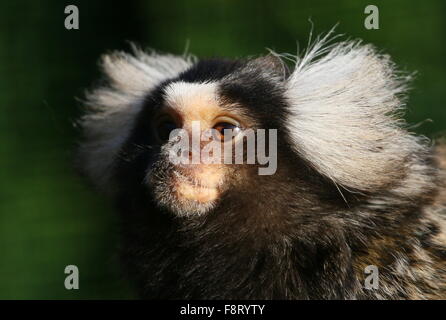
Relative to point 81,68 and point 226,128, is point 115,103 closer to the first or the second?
point 226,128

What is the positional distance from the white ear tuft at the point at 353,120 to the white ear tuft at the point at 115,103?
55 centimetres

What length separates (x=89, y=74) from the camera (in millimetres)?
5027

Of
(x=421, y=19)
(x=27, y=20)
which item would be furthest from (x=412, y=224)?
(x=27, y=20)

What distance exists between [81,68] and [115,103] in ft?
6.81

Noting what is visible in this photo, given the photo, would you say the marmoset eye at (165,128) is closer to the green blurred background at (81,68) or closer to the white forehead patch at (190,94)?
the white forehead patch at (190,94)

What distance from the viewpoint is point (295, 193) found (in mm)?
2422

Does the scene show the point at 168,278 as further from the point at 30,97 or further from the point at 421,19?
the point at 30,97

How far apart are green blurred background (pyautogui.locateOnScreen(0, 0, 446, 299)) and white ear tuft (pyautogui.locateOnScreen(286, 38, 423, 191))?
137 centimetres

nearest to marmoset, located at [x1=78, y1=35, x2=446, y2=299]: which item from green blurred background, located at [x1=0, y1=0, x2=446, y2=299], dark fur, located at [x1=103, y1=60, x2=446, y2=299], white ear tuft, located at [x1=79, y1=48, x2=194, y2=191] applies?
dark fur, located at [x1=103, y1=60, x2=446, y2=299]

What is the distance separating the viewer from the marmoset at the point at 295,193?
93.9 inches

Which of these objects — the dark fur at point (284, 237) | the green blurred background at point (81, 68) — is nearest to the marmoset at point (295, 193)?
the dark fur at point (284, 237)
